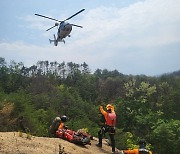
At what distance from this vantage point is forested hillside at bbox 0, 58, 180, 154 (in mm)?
32812

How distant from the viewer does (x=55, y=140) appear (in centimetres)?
1198

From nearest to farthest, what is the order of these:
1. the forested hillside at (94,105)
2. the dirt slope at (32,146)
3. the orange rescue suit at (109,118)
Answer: the dirt slope at (32,146)
the orange rescue suit at (109,118)
the forested hillside at (94,105)

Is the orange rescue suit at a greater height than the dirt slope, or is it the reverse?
A: the orange rescue suit

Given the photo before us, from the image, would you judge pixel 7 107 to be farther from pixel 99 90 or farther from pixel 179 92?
pixel 99 90

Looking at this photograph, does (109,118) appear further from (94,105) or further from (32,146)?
(94,105)

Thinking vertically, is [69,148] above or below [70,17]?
below

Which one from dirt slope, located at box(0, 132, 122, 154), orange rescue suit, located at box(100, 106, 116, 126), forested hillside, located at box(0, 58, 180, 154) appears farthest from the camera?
forested hillside, located at box(0, 58, 180, 154)

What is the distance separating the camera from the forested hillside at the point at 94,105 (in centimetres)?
3281

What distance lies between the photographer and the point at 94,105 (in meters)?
69.8

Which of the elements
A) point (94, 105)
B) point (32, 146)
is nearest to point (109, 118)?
point (32, 146)

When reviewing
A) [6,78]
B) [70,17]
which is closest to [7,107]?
[70,17]

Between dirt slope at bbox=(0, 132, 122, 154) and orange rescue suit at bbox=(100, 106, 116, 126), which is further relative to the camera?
orange rescue suit at bbox=(100, 106, 116, 126)

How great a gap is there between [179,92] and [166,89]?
7.16 meters

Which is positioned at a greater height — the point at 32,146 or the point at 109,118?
the point at 109,118
